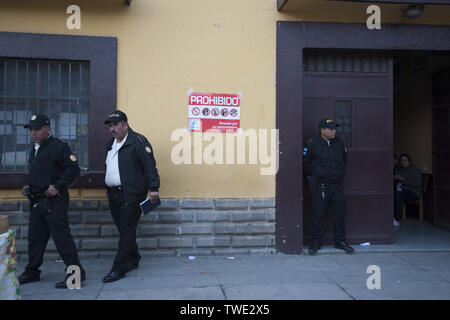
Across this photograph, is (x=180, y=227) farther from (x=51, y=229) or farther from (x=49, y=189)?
(x=49, y=189)

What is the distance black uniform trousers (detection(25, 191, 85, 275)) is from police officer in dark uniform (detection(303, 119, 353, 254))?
319 centimetres

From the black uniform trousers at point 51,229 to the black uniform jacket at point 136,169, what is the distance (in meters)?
0.66

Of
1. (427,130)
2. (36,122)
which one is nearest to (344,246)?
(427,130)

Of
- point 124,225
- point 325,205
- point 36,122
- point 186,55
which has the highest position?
point 186,55

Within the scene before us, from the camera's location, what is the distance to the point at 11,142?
5289 millimetres

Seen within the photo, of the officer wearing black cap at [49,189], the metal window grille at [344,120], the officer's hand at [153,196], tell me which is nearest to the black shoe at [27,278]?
the officer wearing black cap at [49,189]

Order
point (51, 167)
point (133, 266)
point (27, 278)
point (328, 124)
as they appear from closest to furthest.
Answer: point (51, 167) < point (27, 278) < point (133, 266) < point (328, 124)

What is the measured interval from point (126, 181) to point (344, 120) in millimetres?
3409

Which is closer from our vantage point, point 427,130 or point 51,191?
point 51,191

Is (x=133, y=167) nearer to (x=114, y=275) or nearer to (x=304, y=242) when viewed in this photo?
(x=114, y=275)

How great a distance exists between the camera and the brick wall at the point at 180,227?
5.23 meters

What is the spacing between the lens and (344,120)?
19.5ft

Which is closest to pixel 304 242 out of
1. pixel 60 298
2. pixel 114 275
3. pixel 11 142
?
pixel 114 275

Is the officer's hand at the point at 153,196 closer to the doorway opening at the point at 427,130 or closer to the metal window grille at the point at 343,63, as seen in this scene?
the metal window grille at the point at 343,63
